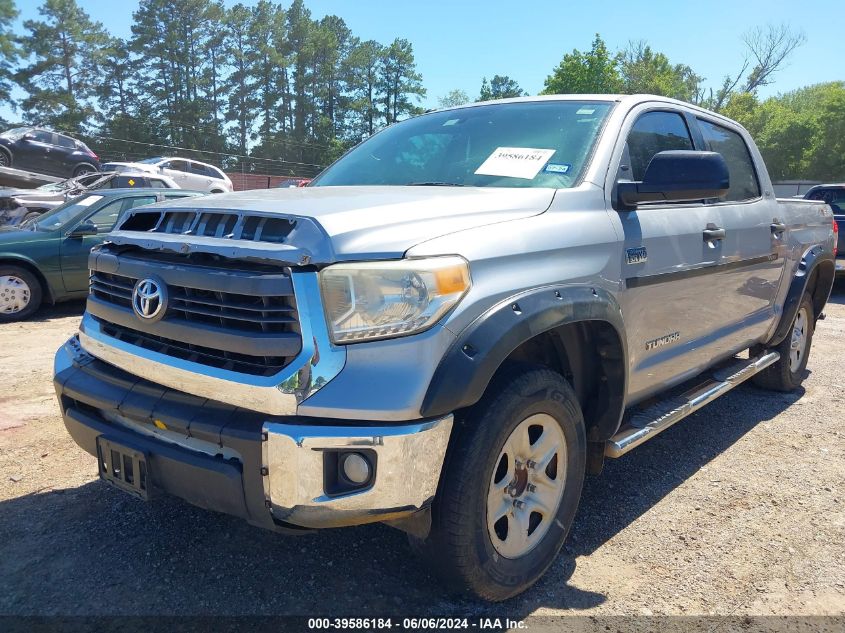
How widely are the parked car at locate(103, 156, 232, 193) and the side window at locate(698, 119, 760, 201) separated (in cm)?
1921

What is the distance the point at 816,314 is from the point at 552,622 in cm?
441

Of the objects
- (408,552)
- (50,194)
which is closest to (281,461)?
(408,552)

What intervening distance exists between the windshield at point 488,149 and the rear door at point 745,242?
1124 mm

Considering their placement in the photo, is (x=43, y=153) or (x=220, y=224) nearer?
(x=220, y=224)

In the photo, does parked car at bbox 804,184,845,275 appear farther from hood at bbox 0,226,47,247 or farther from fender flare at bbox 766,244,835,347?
hood at bbox 0,226,47,247

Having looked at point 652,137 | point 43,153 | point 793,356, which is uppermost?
point 43,153

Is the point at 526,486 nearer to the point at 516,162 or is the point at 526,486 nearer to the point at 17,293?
the point at 516,162

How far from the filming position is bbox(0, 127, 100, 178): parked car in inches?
858

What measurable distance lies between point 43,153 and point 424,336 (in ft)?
82.1

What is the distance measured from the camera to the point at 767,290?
4246 millimetres

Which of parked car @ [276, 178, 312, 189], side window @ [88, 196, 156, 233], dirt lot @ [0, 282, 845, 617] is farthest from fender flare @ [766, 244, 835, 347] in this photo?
side window @ [88, 196, 156, 233]

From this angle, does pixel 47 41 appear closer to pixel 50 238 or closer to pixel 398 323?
pixel 50 238

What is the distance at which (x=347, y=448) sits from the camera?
6.15 ft

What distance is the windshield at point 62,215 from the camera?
7.99m
